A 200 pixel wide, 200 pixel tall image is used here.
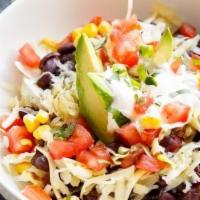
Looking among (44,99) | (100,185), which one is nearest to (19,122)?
(44,99)

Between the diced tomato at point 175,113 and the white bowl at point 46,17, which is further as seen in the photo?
the white bowl at point 46,17

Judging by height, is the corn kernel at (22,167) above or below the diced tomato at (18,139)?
below

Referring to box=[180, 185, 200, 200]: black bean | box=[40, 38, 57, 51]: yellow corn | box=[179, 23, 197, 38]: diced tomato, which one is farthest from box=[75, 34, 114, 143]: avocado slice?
box=[179, 23, 197, 38]: diced tomato

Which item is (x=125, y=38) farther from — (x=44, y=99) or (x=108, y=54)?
(x=44, y=99)

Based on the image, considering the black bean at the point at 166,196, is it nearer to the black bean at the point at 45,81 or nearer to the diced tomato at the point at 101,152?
the diced tomato at the point at 101,152

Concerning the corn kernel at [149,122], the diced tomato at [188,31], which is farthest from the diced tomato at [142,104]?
the diced tomato at [188,31]

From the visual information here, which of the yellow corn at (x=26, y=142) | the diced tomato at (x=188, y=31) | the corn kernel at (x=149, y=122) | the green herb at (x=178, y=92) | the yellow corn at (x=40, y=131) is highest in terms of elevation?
the yellow corn at (x=40, y=131)

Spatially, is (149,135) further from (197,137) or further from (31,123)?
(31,123)

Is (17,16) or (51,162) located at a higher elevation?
(17,16)
